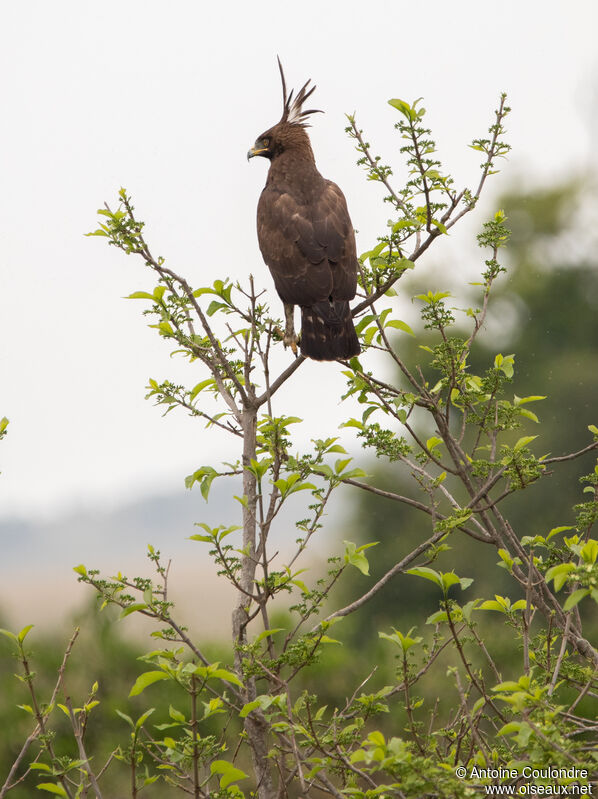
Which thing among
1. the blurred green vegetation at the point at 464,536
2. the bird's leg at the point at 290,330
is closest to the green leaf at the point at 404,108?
the bird's leg at the point at 290,330

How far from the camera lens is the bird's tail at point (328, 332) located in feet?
14.4

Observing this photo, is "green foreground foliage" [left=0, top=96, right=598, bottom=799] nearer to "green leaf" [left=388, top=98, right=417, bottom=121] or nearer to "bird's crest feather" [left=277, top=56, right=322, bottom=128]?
"green leaf" [left=388, top=98, right=417, bottom=121]

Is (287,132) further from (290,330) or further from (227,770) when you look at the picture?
(227,770)

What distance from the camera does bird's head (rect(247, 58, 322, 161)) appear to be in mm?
6270

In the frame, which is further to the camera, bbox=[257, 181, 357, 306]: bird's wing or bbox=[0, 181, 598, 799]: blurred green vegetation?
bbox=[0, 181, 598, 799]: blurred green vegetation

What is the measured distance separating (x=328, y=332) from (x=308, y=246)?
87 cm

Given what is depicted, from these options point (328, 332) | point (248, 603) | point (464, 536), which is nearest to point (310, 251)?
point (328, 332)

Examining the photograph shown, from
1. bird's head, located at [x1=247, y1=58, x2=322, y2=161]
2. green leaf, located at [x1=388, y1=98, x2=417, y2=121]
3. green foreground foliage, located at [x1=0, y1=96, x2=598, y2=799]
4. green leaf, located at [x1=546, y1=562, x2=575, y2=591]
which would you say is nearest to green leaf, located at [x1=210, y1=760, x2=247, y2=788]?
green foreground foliage, located at [x1=0, y1=96, x2=598, y2=799]

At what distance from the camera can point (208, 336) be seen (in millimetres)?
3629

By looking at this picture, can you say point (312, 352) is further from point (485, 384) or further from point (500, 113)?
point (500, 113)

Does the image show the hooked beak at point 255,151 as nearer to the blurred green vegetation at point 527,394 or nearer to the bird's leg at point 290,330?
the bird's leg at point 290,330

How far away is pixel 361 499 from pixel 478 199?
1370 centimetres

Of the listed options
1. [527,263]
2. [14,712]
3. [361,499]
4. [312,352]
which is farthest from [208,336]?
[527,263]

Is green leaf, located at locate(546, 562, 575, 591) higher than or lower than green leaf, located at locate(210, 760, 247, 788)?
higher
